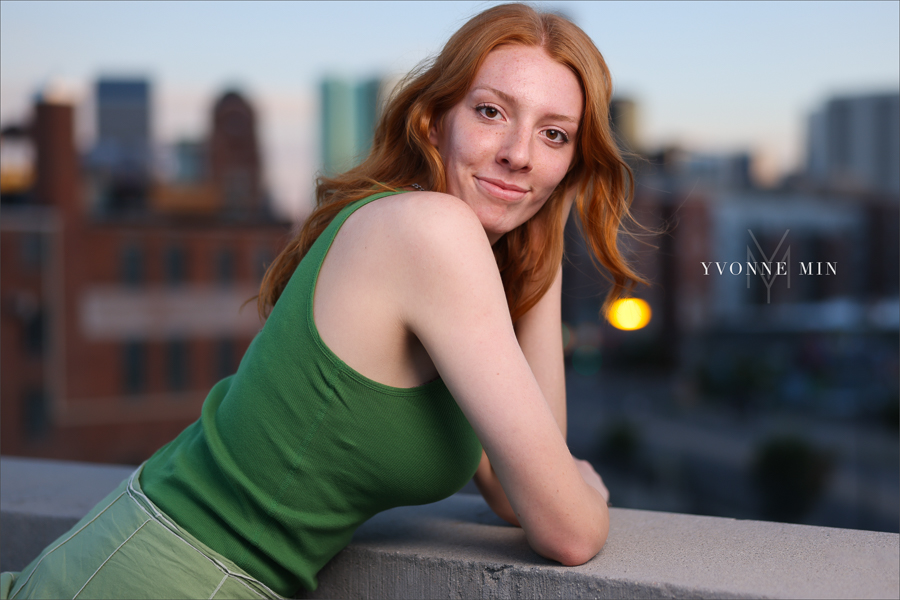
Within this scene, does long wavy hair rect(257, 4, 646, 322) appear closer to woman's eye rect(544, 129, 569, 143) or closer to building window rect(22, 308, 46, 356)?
woman's eye rect(544, 129, 569, 143)

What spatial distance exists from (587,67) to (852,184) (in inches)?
2050

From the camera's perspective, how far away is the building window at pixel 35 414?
1147 inches

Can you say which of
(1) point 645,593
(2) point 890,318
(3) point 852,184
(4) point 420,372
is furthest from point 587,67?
(3) point 852,184

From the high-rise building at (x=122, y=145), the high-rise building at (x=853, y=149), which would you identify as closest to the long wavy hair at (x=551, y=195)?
the high-rise building at (x=122, y=145)

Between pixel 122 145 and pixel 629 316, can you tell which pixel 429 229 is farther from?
pixel 122 145

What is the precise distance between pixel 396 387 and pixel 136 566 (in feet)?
1.43

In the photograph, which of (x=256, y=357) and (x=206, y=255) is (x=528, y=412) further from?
(x=206, y=255)

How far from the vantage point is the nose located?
121 cm

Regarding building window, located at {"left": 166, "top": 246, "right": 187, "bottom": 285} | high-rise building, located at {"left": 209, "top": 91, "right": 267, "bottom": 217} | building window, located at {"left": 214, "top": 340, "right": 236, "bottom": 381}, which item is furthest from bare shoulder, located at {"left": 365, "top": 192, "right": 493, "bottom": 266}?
high-rise building, located at {"left": 209, "top": 91, "right": 267, "bottom": 217}

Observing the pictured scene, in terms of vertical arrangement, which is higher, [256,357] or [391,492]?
[256,357]

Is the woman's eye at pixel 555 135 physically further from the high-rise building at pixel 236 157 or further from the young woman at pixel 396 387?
the high-rise building at pixel 236 157

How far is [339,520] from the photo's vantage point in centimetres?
120

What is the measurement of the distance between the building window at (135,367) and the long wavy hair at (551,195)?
32391mm

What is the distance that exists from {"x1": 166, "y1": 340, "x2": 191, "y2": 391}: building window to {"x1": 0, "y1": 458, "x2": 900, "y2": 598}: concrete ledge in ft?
107
